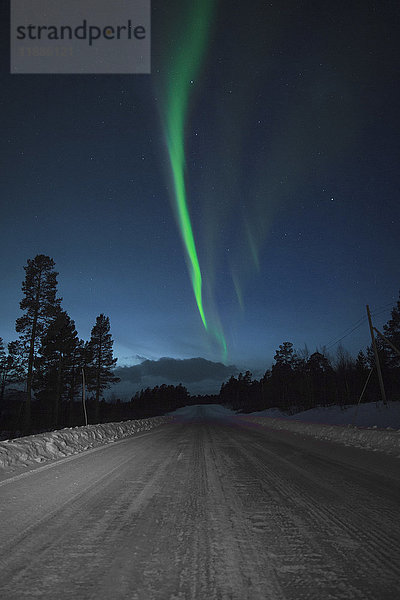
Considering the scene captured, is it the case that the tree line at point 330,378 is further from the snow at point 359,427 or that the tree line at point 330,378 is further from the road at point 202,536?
the road at point 202,536

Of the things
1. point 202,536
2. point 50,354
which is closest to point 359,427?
point 202,536

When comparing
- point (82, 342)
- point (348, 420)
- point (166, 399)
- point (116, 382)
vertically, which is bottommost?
point (166, 399)

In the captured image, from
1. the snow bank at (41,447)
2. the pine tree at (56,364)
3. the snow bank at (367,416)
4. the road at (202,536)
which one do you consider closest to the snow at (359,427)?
the snow bank at (367,416)

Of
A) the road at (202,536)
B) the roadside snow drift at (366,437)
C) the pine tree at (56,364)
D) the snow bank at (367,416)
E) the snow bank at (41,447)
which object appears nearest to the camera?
the road at (202,536)

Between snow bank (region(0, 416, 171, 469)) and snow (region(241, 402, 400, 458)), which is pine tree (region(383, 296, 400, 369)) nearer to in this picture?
snow (region(241, 402, 400, 458))

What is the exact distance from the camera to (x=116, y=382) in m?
49.5

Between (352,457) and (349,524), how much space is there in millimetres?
5624

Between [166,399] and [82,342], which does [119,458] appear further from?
[166,399]

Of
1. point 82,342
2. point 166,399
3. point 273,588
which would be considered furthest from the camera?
point 166,399

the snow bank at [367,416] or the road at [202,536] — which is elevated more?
the road at [202,536]

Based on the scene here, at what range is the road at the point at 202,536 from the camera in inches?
92.9

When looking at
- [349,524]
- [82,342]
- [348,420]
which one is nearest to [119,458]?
[349,524]

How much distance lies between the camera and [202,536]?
129 inches

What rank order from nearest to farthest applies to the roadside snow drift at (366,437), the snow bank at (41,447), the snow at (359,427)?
1. the snow bank at (41,447)
2. the roadside snow drift at (366,437)
3. the snow at (359,427)
